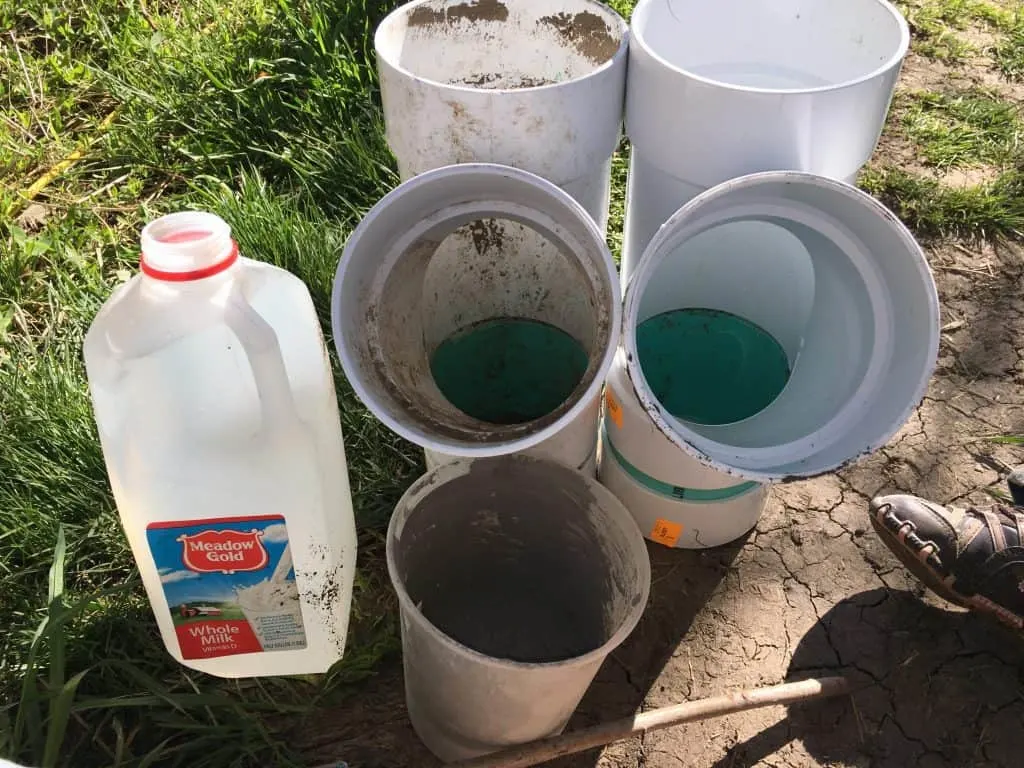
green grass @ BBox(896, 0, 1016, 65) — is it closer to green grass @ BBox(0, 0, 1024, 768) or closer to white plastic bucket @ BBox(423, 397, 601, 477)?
green grass @ BBox(0, 0, 1024, 768)

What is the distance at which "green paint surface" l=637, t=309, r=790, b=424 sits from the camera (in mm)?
1557

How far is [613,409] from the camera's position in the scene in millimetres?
1461

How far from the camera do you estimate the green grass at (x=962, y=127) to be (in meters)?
2.38

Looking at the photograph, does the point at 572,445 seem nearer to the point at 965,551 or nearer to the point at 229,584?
the point at 229,584

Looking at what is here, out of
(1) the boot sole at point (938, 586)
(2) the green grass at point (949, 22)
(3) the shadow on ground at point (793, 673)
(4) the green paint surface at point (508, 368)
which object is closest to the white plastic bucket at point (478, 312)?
(4) the green paint surface at point (508, 368)

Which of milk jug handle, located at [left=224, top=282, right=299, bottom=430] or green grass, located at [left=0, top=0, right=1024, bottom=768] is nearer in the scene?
milk jug handle, located at [left=224, top=282, right=299, bottom=430]

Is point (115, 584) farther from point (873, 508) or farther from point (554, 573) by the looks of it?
point (873, 508)

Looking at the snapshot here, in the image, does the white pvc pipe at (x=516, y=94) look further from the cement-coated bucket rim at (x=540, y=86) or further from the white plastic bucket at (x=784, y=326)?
the white plastic bucket at (x=784, y=326)

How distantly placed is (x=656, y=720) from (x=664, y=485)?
1.31ft

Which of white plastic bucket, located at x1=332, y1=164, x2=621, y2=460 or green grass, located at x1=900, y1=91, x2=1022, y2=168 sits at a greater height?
white plastic bucket, located at x1=332, y1=164, x2=621, y2=460

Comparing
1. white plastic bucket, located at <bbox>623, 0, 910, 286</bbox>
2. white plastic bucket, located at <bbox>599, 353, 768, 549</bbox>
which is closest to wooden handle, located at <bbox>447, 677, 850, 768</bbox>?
white plastic bucket, located at <bbox>599, 353, 768, 549</bbox>

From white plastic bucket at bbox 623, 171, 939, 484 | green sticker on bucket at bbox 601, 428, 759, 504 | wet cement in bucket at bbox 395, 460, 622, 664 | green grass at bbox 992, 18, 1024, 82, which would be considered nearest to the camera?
white plastic bucket at bbox 623, 171, 939, 484

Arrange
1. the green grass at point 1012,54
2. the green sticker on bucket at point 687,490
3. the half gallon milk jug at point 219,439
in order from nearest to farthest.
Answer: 1. the half gallon milk jug at point 219,439
2. the green sticker on bucket at point 687,490
3. the green grass at point 1012,54

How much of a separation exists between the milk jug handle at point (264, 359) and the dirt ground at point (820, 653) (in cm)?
57
